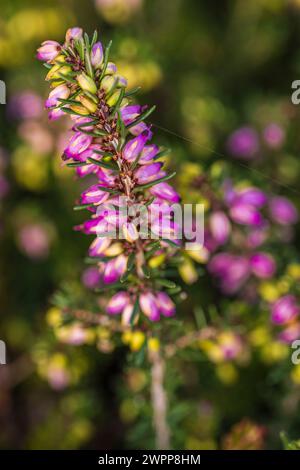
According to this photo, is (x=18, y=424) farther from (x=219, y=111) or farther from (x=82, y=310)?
(x=219, y=111)

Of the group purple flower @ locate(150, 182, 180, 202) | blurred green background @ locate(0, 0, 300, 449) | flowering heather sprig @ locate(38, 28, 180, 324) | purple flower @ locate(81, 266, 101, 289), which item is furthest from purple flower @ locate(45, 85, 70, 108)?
purple flower @ locate(81, 266, 101, 289)

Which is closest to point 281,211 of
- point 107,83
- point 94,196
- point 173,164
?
point 173,164

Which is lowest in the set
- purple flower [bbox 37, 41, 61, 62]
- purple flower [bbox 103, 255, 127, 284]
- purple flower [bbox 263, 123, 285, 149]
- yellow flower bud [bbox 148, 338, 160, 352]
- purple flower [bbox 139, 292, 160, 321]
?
yellow flower bud [bbox 148, 338, 160, 352]

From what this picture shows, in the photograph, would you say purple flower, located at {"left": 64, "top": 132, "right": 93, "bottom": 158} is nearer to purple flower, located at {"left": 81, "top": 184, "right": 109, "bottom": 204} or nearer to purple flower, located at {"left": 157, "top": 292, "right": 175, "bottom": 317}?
purple flower, located at {"left": 81, "top": 184, "right": 109, "bottom": 204}

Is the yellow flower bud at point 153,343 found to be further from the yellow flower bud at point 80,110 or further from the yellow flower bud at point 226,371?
the yellow flower bud at point 226,371

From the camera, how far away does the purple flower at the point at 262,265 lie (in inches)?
100

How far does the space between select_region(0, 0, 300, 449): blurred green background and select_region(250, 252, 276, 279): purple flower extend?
0.22m

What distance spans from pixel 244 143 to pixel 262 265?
1265 mm

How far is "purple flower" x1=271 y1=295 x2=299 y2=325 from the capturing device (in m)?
2.24

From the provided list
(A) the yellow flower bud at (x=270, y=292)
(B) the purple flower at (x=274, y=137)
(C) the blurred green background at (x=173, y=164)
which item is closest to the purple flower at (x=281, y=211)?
(C) the blurred green background at (x=173, y=164)

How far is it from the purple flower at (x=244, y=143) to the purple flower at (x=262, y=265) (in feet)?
3.68

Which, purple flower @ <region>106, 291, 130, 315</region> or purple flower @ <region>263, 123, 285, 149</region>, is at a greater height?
purple flower @ <region>263, 123, 285, 149</region>

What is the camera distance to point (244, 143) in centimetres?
353

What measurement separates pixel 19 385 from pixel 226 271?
2.11 m
